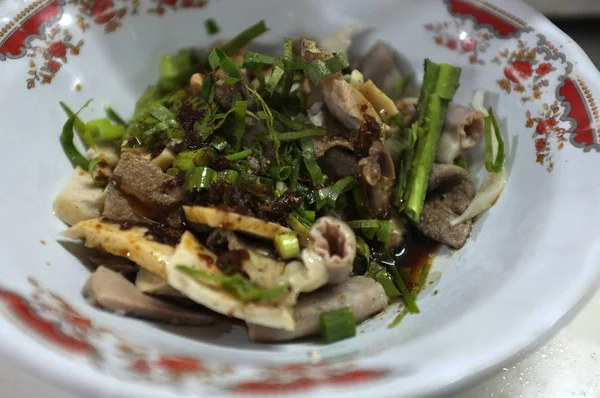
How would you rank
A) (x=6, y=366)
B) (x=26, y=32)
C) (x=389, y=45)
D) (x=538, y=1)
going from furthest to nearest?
(x=538, y=1)
(x=389, y=45)
(x=26, y=32)
(x=6, y=366)

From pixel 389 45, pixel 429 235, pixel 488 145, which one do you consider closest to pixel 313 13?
pixel 389 45

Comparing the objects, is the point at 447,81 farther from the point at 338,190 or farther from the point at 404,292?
the point at 404,292

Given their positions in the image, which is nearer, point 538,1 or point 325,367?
point 325,367

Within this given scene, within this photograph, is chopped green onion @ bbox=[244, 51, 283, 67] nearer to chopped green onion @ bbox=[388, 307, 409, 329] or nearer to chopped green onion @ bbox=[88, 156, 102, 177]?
chopped green onion @ bbox=[88, 156, 102, 177]

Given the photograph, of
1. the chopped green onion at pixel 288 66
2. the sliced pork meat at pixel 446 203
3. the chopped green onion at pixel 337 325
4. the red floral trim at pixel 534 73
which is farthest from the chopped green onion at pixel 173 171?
the red floral trim at pixel 534 73

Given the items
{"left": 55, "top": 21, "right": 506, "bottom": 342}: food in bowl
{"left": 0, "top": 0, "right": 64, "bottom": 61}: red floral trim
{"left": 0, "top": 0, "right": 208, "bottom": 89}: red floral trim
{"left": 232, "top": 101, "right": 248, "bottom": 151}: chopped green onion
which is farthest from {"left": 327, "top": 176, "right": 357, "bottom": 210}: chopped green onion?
{"left": 0, "top": 0, "right": 64, "bottom": 61}: red floral trim

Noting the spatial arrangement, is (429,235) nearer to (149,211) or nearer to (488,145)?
(488,145)
